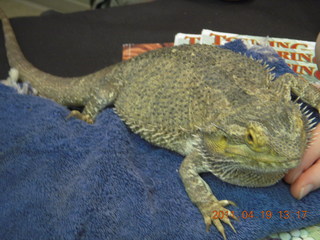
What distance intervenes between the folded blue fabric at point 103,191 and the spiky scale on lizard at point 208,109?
8 cm

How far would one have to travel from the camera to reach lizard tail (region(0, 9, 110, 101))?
196cm

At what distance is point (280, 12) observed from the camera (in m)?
2.82

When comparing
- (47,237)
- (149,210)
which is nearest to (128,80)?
(149,210)

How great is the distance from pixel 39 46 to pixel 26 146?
1.11 m

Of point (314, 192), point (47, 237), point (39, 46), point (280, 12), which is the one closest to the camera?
point (47, 237)

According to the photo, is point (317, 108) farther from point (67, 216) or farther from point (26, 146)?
point (26, 146)

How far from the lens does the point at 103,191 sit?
1431 mm

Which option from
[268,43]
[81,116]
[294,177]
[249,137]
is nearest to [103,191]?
[81,116]

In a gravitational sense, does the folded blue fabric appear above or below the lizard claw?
below

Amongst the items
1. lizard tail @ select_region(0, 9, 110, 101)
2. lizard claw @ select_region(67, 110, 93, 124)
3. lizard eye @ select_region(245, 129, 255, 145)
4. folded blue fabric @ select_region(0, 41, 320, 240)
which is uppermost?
lizard eye @ select_region(245, 129, 255, 145)

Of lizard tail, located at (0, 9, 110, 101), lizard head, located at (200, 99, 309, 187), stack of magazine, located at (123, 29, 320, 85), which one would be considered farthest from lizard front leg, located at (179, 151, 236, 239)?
stack of magazine, located at (123, 29, 320, 85)

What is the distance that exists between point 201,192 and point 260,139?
0.43 metres

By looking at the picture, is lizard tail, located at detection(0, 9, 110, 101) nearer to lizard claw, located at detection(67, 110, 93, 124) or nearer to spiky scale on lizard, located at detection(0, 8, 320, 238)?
spiky scale on lizard, located at detection(0, 8, 320, 238)

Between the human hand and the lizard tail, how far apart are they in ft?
3.73
